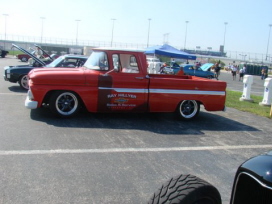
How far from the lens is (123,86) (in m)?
7.54

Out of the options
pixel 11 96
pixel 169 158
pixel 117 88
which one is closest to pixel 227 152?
pixel 169 158

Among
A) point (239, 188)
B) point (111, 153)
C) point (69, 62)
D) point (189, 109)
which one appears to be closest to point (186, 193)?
point (239, 188)

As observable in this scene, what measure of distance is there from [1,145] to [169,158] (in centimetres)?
290

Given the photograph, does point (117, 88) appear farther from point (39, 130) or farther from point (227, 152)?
point (227, 152)

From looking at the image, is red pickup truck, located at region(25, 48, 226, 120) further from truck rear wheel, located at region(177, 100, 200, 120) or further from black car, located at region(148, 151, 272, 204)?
black car, located at region(148, 151, 272, 204)

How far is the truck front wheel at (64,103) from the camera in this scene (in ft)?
24.0

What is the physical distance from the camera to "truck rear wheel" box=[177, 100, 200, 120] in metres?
8.16

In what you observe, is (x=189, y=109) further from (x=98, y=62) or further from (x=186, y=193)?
(x=186, y=193)

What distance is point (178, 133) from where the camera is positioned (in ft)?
22.3

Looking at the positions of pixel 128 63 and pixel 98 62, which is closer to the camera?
pixel 98 62

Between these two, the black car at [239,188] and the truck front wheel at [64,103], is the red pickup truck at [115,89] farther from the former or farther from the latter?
the black car at [239,188]

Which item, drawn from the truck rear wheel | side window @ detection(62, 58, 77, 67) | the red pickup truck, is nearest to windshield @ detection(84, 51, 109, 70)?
the red pickup truck

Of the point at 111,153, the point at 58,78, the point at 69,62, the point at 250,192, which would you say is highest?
the point at 69,62

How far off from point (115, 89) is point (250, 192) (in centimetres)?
552
